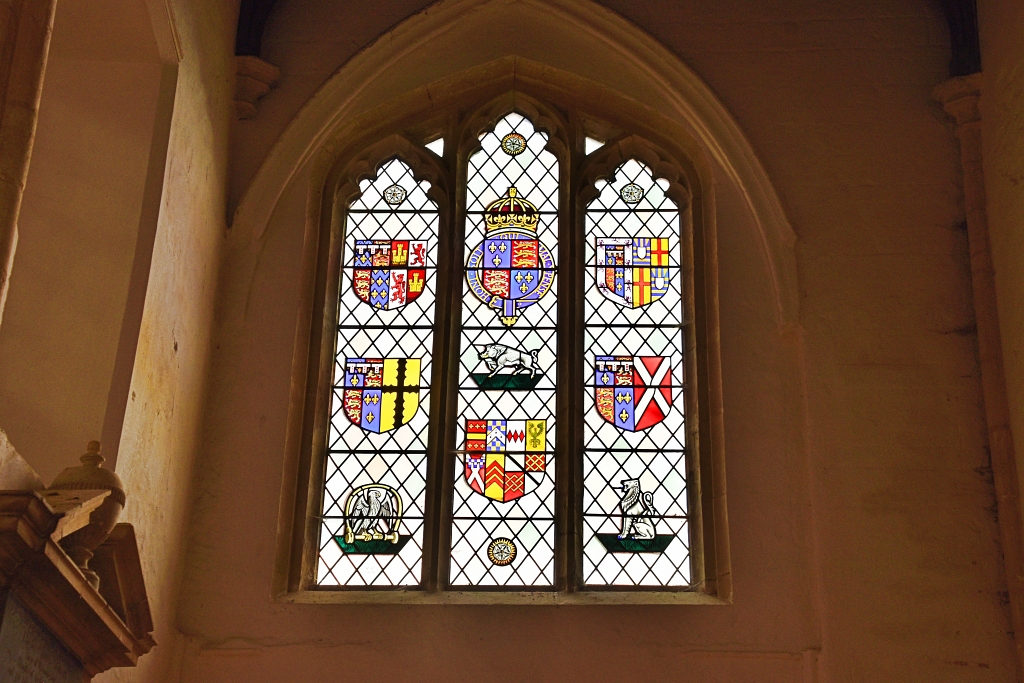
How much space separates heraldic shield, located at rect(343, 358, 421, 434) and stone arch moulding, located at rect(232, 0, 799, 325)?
1.05 m

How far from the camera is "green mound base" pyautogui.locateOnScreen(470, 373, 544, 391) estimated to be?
7.47m

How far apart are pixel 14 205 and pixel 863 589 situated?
14.3 feet

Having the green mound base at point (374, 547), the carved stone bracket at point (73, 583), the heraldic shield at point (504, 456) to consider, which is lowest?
the carved stone bracket at point (73, 583)

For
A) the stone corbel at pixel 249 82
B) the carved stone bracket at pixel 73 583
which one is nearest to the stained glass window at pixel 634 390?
the stone corbel at pixel 249 82

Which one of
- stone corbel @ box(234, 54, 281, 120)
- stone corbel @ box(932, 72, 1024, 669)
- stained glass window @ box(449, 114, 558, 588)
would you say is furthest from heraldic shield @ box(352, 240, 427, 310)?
stone corbel @ box(932, 72, 1024, 669)

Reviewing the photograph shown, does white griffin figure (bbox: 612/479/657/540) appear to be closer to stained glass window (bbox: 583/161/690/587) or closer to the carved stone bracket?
stained glass window (bbox: 583/161/690/587)

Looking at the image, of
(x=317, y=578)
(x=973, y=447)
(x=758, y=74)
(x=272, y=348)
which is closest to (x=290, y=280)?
(x=272, y=348)

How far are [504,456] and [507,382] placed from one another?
43 cm

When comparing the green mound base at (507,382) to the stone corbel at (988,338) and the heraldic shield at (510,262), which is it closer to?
the heraldic shield at (510,262)

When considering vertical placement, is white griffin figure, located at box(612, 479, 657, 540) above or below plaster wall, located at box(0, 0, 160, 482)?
below

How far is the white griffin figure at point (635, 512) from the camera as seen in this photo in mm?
7105

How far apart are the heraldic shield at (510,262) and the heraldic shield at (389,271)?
0.98 feet

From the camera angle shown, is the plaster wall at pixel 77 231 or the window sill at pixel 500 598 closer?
the plaster wall at pixel 77 231

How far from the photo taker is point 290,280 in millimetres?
7539
